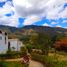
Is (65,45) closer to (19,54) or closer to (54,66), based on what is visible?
(19,54)

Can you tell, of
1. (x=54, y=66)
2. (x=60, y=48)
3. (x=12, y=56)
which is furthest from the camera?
(x=60, y=48)

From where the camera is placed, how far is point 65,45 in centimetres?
5250

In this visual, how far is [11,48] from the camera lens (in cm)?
6256

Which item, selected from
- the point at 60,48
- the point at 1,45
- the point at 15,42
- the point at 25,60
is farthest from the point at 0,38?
the point at 25,60

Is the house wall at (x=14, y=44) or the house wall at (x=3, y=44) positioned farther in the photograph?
the house wall at (x=14, y=44)

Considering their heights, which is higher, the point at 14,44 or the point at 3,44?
the point at 14,44

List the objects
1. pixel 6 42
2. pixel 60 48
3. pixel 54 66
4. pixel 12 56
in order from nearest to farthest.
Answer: pixel 54 66 → pixel 12 56 → pixel 60 48 → pixel 6 42

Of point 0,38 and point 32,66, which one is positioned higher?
point 0,38

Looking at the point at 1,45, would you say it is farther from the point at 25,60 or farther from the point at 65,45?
the point at 25,60

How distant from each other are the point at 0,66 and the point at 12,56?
101 feet

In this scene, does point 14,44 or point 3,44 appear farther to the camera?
point 14,44

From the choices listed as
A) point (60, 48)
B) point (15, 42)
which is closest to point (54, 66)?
point (60, 48)

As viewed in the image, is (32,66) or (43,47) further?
(43,47)

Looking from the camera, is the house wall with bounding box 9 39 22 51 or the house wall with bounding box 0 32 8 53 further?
the house wall with bounding box 9 39 22 51
